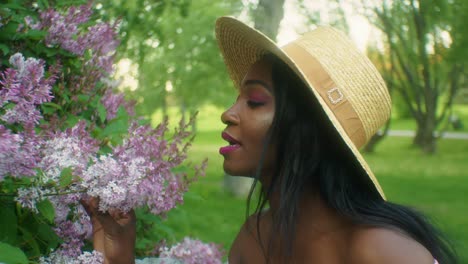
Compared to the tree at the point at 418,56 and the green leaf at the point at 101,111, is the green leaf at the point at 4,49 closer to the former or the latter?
the green leaf at the point at 101,111

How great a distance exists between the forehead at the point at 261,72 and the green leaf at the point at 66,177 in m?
0.71

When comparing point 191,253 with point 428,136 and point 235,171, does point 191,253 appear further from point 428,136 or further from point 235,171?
point 428,136

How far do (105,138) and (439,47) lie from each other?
11652 mm

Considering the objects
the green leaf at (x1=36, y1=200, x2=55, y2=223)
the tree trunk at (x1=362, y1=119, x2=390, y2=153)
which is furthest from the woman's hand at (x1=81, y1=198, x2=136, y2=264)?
the tree trunk at (x1=362, y1=119, x2=390, y2=153)

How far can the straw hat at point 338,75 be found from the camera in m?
2.00

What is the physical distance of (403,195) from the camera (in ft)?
43.9

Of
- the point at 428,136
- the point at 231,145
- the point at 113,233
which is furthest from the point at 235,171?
the point at 428,136

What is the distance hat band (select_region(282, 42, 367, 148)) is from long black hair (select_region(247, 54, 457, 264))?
1.8 inches

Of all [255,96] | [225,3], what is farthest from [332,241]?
[225,3]

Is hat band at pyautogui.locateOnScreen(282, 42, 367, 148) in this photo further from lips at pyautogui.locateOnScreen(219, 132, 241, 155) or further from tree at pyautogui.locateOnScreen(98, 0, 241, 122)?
tree at pyautogui.locateOnScreen(98, 0, 241, 122)

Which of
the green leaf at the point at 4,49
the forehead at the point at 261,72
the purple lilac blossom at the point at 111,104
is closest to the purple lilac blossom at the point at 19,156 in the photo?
the green leaf at the point at 4,49

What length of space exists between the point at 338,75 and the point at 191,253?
1040 mm

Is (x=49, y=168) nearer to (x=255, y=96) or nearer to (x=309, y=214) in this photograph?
(x=255, y=96)

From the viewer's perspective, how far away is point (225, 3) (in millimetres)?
17828
